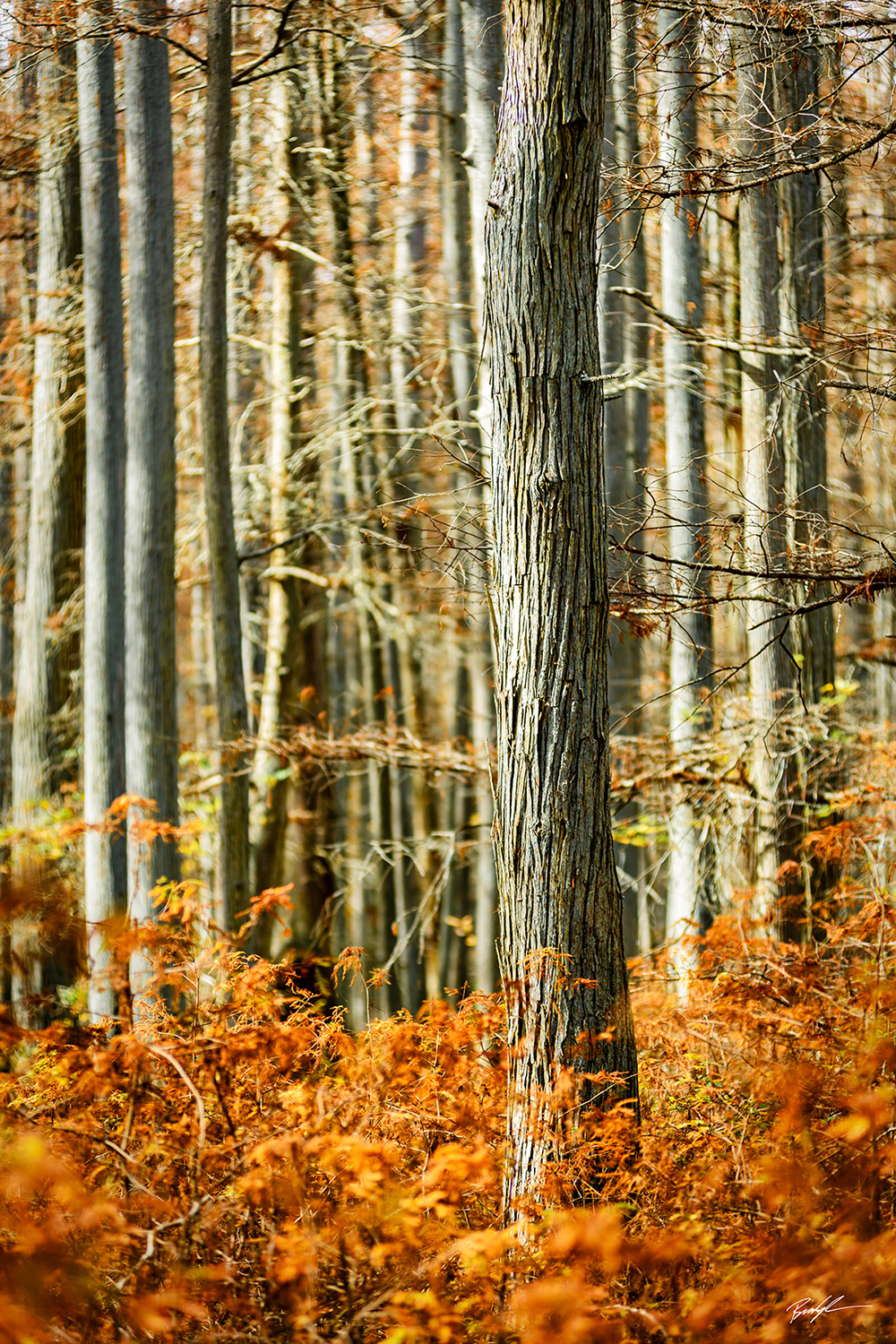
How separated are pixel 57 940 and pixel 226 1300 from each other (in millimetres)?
2106

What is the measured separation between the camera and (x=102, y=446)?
8000 mm

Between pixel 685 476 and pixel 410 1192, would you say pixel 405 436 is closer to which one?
pixel 685 476

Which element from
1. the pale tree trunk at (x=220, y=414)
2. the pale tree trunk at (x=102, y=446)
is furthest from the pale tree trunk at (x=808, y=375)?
the pale tree trunk at (x=102, y=446)

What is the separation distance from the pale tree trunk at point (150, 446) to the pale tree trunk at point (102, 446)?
2.08ft

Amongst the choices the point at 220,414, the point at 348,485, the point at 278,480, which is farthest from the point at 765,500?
the point at 348,485

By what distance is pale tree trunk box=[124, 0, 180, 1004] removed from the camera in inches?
288

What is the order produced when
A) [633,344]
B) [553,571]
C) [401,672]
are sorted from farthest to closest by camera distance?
[401,672] → [633,344] → [553,571]

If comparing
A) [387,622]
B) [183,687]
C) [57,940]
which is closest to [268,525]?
[387,622]

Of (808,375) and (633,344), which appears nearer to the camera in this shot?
(808,375)

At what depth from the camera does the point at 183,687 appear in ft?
66.0

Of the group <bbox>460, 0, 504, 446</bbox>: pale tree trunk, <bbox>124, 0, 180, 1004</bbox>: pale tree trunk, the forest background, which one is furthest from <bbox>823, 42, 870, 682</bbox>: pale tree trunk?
<bbox>124, 0, 180, 1004</bbox>: pale tree trunk

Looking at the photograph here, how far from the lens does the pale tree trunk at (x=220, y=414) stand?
7.05 m

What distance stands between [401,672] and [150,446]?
21.1 feet
